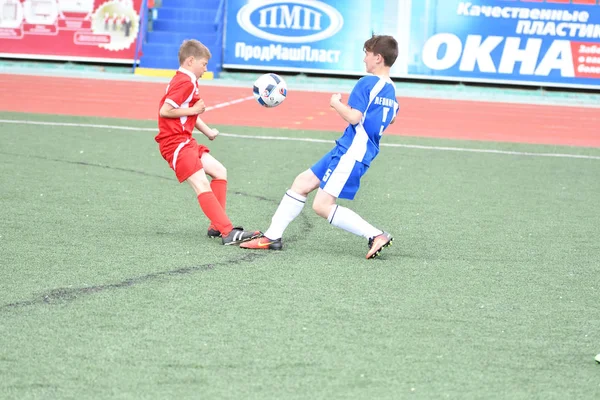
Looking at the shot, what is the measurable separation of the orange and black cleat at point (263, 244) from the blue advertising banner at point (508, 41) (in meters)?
17.3

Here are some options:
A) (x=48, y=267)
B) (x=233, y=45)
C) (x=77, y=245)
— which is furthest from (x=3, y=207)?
(x=233, y=45)

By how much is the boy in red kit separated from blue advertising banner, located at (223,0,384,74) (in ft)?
55.1

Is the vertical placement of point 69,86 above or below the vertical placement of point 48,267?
below

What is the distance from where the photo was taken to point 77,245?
6.98 m

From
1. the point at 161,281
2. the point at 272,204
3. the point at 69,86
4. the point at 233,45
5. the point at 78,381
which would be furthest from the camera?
the point at 233,45

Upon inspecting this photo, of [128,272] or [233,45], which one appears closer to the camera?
[128,272]

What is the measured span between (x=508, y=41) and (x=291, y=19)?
208 inches

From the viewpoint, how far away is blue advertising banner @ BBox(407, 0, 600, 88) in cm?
2341

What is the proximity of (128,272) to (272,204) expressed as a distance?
3.17 metres

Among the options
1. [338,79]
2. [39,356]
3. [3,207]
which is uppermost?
[39,356]

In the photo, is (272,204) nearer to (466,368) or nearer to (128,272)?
(128,272)

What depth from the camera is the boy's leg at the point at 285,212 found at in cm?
714

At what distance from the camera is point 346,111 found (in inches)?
265

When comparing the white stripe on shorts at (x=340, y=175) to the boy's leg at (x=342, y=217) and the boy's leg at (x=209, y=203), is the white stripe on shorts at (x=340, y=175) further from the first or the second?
the boy's leg at (x=209, y=203)
